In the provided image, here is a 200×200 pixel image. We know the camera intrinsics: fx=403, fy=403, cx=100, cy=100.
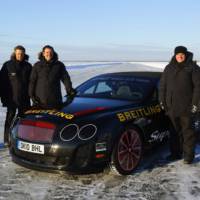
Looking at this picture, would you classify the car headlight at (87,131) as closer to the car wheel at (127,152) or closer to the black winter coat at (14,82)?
the car wheel at (127,152)

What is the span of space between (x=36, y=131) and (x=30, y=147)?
0.21m

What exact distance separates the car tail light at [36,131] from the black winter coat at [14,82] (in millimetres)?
1491

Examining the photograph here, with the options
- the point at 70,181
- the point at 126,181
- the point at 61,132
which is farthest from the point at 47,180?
the point at 126,181

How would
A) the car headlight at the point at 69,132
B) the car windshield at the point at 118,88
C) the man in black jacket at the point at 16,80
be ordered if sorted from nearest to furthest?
the car headlight at the point at 69,132
the car windshield at the point at 118,88
the man in black jacket at the point at 16,80

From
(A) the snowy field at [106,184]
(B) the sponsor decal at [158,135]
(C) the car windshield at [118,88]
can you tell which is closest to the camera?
(A) the snowy field at [106,184]

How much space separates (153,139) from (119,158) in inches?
33.9

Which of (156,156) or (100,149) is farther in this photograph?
(156,156)

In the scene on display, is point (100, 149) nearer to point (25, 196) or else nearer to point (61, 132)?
point (61, 132)

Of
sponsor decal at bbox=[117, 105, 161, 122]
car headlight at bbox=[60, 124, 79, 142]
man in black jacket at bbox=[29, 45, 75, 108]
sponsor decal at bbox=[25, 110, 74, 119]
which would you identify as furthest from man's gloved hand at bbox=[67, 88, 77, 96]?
car headlight at bbox=[60, 124, 79, 142]

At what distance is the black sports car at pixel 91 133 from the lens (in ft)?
16.0

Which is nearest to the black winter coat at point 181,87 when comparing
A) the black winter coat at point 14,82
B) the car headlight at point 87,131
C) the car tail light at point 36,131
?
the car headlight at point 87,131

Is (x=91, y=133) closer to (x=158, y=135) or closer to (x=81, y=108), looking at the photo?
(x=81, y=108)

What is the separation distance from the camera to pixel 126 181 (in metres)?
5.05

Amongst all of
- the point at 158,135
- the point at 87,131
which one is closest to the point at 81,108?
the point at 87,131
